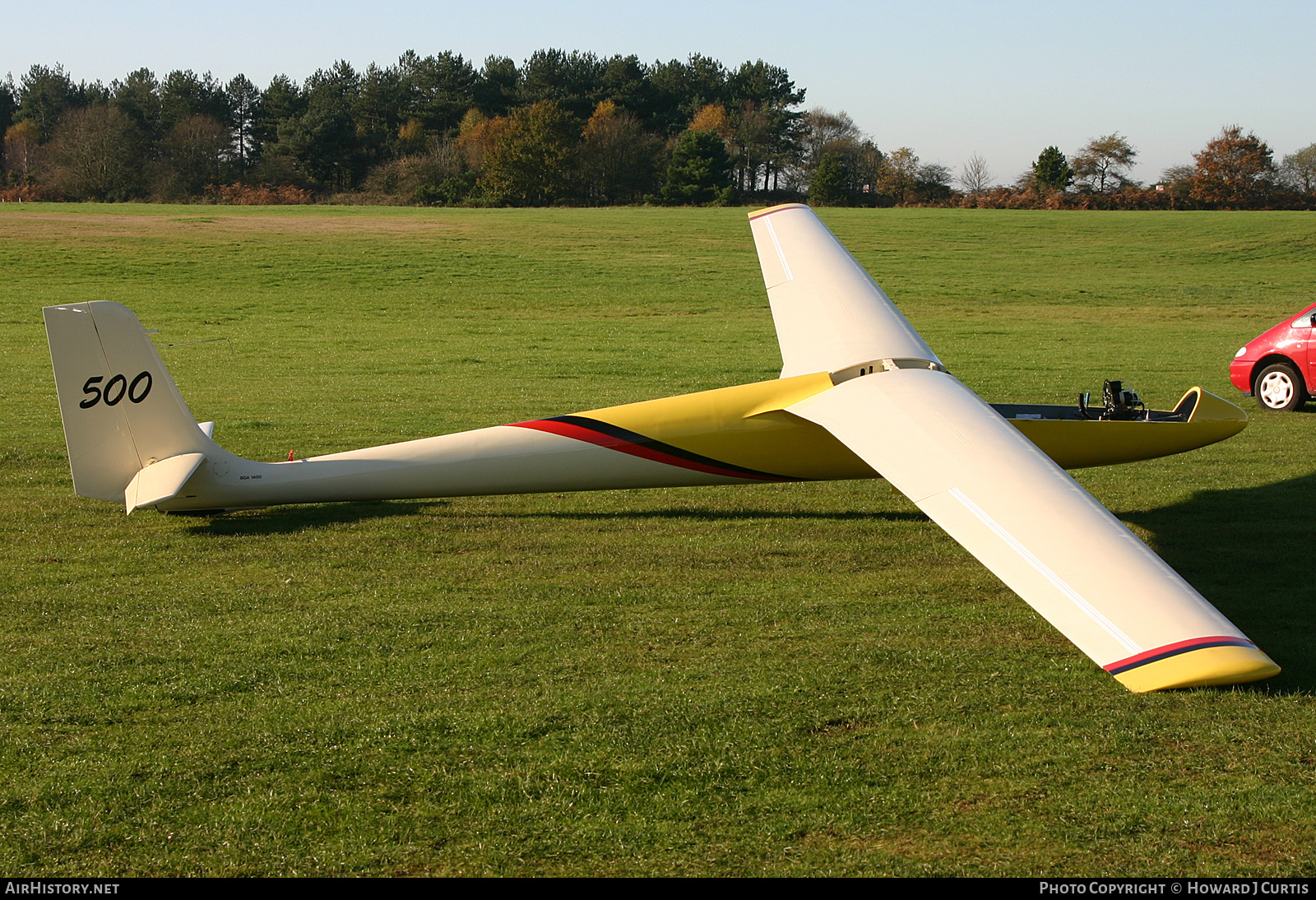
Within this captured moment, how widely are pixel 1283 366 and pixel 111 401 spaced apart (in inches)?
600

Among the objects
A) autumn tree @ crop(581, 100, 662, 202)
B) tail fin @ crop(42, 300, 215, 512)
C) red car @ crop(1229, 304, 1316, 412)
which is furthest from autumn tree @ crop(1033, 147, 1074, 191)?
tail fin @ crop(42, 300, 215, 512)

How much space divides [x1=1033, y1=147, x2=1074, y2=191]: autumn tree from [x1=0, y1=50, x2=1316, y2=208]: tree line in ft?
0.37

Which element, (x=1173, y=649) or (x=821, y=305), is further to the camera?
(x=821, y=305)

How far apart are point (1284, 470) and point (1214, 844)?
8503 millimetres

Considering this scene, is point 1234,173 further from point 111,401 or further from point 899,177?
point 111,401

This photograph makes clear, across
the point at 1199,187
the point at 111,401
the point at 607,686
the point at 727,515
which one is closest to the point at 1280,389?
the point at 727,515

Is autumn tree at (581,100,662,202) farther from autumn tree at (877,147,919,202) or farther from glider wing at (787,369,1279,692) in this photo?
glider wing at (787,369,1279,692)

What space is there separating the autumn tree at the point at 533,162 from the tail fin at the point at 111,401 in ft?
203

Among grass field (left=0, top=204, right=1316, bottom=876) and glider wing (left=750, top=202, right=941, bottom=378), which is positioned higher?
glider wing (left=750, top=202, right=941, bottom=378)

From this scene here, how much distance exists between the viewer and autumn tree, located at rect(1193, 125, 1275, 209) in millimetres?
65438

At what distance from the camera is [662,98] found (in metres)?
92.7

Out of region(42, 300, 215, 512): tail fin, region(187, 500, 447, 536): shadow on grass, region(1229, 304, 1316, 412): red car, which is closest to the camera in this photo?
region(42, 300, 215, 512): tail fin

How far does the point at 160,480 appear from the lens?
8.59 metres

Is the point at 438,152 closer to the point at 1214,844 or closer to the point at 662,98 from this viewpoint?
the point at 662,98
